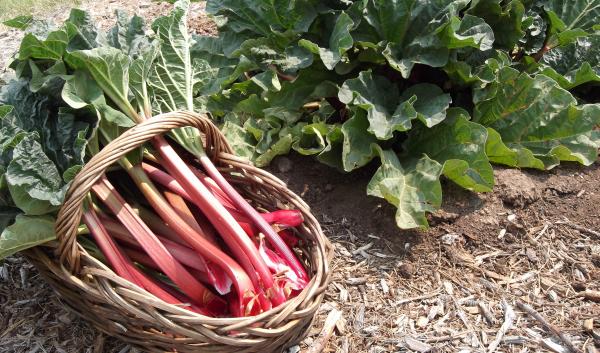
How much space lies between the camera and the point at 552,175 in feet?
10.7

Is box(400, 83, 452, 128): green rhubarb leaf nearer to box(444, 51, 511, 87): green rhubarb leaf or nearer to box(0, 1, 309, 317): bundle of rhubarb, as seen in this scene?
box(444, 51, 511, 87): green rhubarb leaf

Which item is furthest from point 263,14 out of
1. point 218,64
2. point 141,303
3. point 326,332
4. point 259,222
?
point 141,303

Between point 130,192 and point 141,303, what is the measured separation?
0.69 metres

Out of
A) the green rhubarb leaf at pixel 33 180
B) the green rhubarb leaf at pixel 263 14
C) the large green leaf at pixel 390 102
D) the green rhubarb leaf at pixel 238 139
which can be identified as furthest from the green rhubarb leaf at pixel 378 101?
the green rhubarb leaf at pixel 33 180

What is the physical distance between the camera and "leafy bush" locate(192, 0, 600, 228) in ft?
9.93

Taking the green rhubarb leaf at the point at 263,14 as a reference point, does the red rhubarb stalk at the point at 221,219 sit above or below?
below

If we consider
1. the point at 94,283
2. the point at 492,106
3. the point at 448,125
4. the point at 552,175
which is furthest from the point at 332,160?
the point at 94,283

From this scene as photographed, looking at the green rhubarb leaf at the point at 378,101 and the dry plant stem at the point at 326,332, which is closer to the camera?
the dry plant stem at the point at 326,332

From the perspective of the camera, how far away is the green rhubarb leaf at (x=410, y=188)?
113 inches

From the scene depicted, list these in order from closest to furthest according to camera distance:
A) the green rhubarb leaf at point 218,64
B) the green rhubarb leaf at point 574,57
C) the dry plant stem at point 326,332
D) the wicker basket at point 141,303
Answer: the wicker basket at point 141,303 < the dry plant stem at point 326,332 < the green rhubarb leaf at point 218,64 < the green rhubarb leaf at point 574,57

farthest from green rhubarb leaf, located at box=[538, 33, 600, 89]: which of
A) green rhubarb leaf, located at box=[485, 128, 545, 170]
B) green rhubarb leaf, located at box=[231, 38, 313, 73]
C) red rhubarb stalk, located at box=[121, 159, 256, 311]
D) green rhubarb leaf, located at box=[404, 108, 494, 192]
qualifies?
red rhubarb stalk, located at box=[121, 159, 256, 311]

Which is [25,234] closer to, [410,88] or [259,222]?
[259,222]

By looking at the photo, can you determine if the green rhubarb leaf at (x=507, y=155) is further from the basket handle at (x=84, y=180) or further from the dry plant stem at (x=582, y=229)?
the basket handle at (x=84, y=180)

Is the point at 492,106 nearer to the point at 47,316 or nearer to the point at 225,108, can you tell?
the point at 225,108
